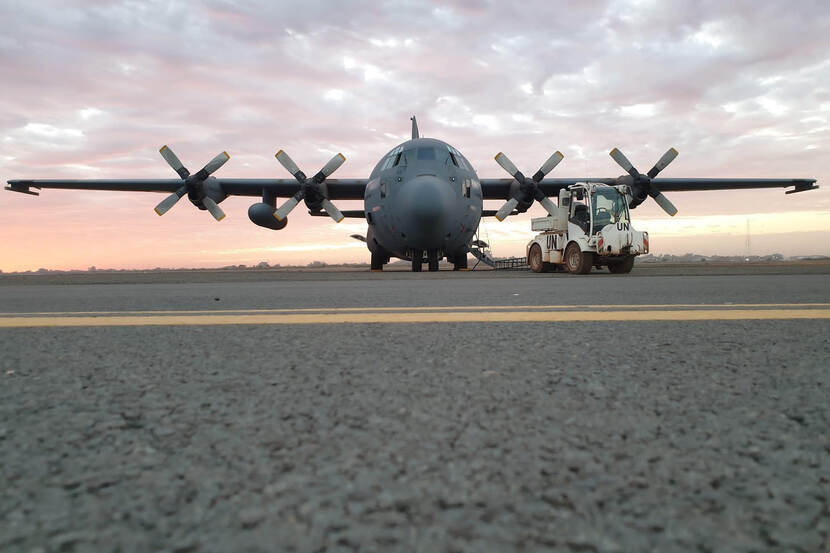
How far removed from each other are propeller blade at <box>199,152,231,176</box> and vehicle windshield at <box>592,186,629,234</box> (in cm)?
1242

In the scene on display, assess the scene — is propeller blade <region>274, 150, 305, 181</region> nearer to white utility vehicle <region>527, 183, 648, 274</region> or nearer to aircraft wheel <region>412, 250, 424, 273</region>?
aircraft wheel <region>412, 250, 424, 273</region>

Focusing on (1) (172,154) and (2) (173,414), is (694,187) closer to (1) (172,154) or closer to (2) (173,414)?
(1) (172,154)

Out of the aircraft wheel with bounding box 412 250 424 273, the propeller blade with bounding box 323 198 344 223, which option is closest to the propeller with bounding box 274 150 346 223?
the propeller blade with bounding box 323 198 344 223

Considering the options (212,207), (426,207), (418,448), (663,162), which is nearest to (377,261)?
(426,207)

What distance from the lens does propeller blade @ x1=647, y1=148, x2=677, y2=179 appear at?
57.4 ft

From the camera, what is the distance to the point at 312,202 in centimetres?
1938

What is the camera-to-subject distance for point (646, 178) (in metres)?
17.6

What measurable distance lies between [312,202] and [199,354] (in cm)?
1779

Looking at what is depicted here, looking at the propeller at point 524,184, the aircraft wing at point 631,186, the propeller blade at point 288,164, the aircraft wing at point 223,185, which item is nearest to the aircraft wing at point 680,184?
the aircraft wing at point 631,186

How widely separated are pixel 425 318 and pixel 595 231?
9987 mm

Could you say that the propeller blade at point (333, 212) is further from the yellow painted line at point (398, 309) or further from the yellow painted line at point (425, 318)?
the yellow painted line at point (425, 318)

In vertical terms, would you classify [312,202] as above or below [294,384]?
above

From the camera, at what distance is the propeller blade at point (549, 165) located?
718 inches

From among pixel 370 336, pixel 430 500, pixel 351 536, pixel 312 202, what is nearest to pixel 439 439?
pixel 430 500
